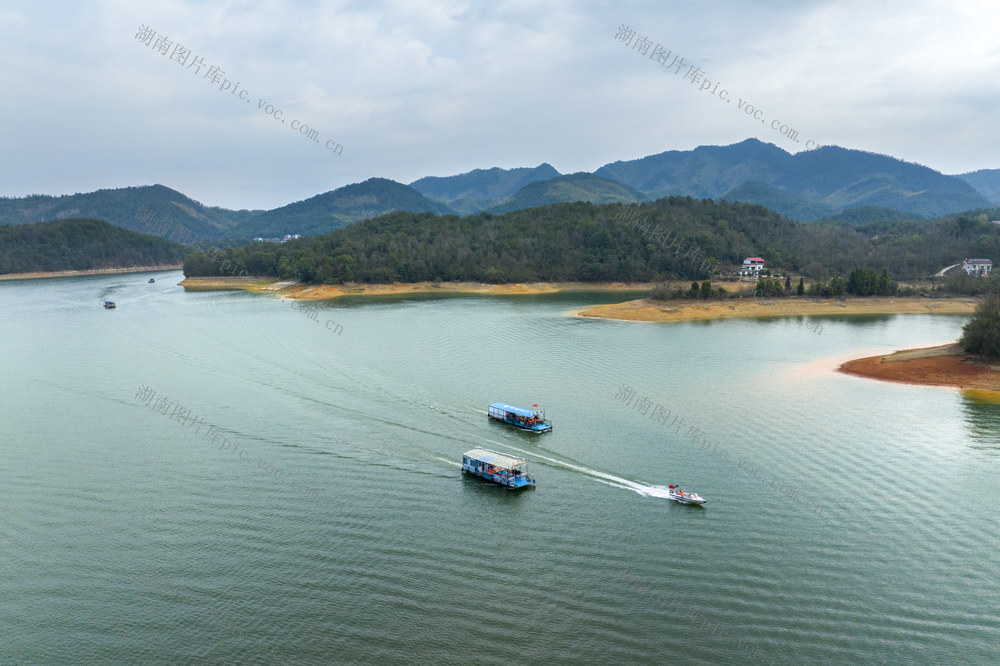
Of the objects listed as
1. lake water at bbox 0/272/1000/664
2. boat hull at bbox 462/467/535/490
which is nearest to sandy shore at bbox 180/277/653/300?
lake water at bbox 0/272/1000/664

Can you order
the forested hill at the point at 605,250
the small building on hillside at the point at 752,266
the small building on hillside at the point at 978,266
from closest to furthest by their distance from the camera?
the small building on hillside at the point at 978,266 < the small building on hillside at the point at 752,266 < the forested hill at the point at 605,250

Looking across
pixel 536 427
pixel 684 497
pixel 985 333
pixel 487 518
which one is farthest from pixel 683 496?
pixel 985 333

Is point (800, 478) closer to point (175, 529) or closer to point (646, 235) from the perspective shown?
point (175, 529)

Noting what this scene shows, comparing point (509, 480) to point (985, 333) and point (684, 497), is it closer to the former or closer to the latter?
point (684, 497)

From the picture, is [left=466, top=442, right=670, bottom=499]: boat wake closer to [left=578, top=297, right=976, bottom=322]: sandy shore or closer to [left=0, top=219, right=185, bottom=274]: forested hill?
[left=578, top=297, right=976, bottom=322]: sandy shore

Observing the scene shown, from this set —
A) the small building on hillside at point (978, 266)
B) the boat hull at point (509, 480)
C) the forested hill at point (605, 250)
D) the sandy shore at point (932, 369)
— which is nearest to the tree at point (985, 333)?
the sandy shore at point (932, 369)

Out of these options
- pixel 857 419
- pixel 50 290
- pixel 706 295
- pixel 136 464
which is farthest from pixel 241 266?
pixel 857 419

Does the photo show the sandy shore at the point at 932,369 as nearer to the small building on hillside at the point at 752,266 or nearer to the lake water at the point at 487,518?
the lake water at the point at 487,518
